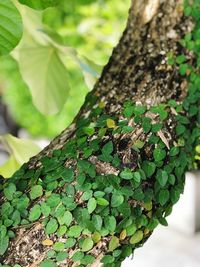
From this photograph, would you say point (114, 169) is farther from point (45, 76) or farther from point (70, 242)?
point (45, 76)

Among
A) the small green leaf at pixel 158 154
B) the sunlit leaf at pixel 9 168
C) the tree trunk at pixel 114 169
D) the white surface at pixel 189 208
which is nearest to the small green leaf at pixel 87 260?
the tree trunk at pixel 114 169

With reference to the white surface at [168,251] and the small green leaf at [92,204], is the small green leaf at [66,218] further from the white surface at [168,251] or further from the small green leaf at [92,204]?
the white surface at [168,251]

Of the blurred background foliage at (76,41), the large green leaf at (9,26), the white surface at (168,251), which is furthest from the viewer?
the blurred background foliage at (76,41)

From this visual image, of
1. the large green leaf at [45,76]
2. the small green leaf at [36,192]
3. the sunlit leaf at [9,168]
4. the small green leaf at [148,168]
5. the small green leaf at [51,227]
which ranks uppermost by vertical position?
the large green leaf at [45,76]

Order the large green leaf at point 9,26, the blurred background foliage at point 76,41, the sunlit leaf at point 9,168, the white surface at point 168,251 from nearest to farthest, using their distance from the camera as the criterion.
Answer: the large green leaf at point 9,26 → the sunlit leaf at point 9,168 → the white surface at point 168,251 → the blurred background foliage at point 76,41

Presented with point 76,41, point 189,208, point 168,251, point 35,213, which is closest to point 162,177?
point 35,213

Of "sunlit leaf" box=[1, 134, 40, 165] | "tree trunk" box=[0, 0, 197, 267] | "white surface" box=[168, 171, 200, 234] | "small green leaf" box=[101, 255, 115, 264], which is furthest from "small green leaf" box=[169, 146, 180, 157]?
"white surface" box=[168, 171, 200, 234]

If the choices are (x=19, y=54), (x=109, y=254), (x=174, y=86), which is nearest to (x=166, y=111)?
(x=174, y=86)
